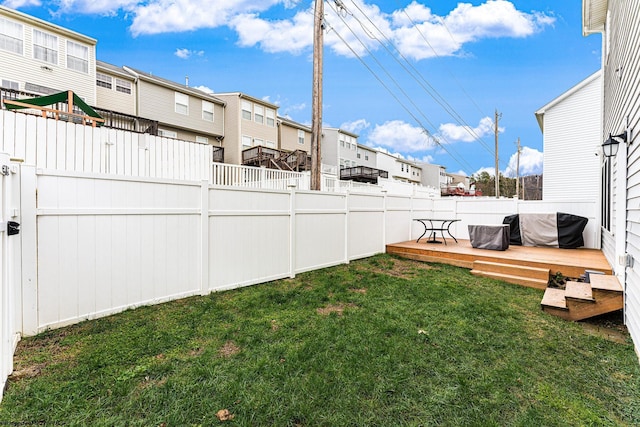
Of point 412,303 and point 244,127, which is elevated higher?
point 244,127

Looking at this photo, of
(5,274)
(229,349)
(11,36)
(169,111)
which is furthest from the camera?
(169,111)

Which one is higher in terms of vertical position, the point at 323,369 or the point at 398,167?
the point at 398,167

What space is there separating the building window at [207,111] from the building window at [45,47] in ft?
21.9

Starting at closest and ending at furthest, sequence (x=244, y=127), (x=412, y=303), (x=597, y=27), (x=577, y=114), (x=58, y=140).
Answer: (x=412, y=303)
(x=58, y=140)
(x=597, y=27)
(x=577, y=114)
(x=244, y=127)

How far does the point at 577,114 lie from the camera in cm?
1087

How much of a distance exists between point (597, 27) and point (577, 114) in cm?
438

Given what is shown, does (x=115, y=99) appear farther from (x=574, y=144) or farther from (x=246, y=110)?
(x=574, y=144)

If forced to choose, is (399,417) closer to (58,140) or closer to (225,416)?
(225,416)

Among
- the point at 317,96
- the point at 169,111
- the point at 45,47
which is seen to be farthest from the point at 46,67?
the point at 317,96

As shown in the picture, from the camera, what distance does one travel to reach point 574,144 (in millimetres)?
10961

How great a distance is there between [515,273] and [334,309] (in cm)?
410

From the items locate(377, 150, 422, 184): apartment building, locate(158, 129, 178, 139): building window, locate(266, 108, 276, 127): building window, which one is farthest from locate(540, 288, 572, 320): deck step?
locate(377, 150, 422, 184): apartment building

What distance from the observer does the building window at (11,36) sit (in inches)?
431

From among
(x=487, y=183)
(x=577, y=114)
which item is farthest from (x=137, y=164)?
(x=487, y=183)
